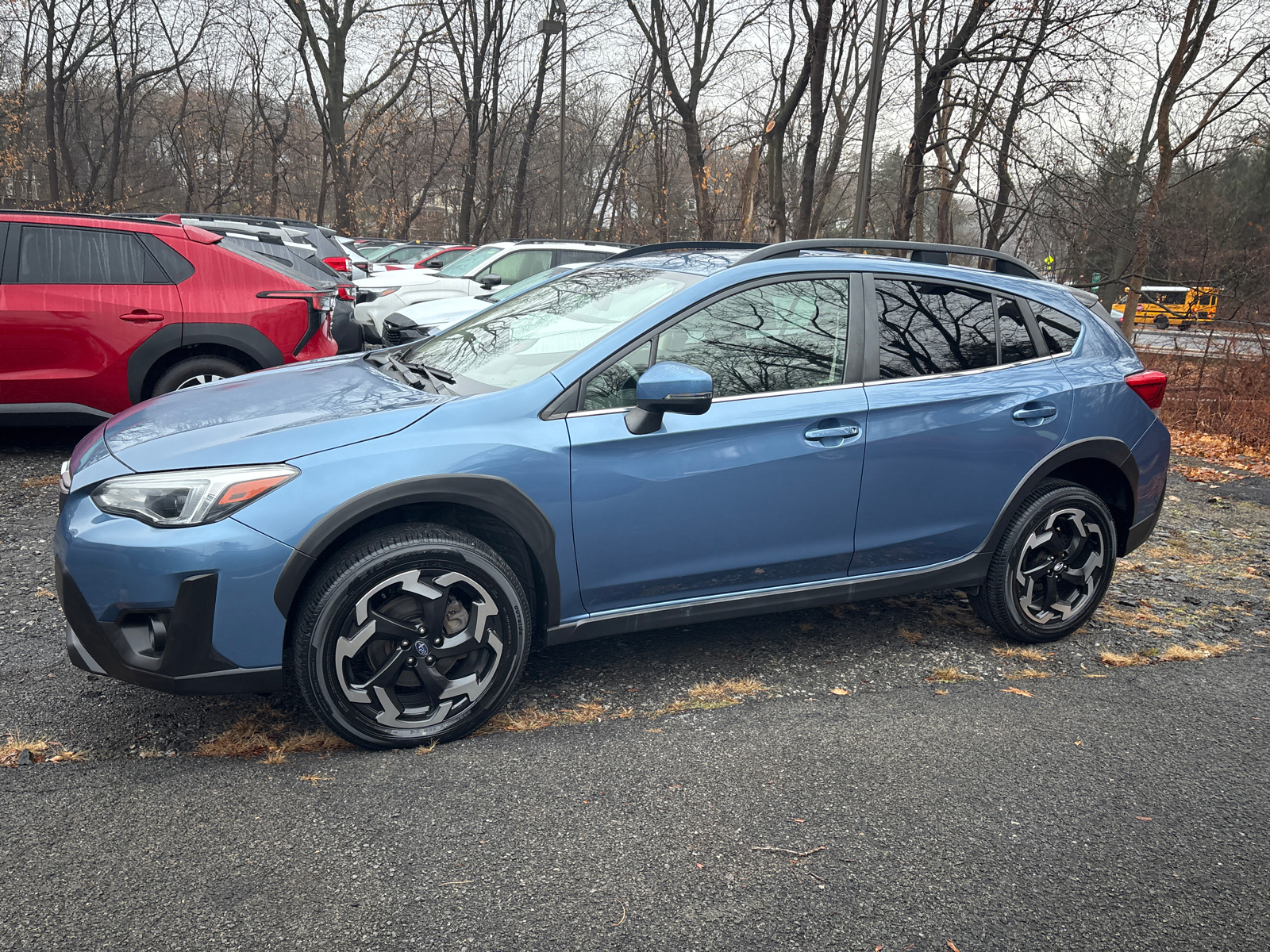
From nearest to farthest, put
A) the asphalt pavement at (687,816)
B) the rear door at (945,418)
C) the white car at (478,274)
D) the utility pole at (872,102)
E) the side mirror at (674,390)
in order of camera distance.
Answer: the asphalt pavement at (687,816) → the side mirror at (674,390) → the rear door at (945,418) → the white car at (478,274) → the utility pole at (872,102)

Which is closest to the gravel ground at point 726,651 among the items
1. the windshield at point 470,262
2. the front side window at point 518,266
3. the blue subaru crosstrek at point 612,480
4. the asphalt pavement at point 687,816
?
the asphalt pavement at point 687,816

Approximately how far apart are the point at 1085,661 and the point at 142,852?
12.1 feet

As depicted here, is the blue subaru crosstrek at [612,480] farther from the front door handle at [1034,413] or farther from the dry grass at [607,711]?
the dry grass at [607,711]

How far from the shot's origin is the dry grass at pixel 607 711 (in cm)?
334

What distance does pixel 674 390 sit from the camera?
306 cm

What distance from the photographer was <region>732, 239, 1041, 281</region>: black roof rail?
12.2ft

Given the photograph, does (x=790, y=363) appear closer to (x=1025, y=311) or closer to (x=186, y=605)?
(x=1025, y=311)

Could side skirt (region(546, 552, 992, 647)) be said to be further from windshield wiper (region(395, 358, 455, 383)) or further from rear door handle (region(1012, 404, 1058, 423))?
windshield wiper (region(395, 358, 455, 383))

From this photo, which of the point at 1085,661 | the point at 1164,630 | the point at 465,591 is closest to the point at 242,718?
the point at 465,591

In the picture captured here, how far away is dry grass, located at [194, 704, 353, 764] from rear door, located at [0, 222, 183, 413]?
14.0 ft

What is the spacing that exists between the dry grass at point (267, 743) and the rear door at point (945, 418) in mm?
2062

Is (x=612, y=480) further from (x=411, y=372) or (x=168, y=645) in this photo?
(x=168, y=645)

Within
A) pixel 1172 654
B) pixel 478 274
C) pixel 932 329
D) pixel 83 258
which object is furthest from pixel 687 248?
pixel 478 274

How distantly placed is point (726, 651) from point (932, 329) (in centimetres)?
163
